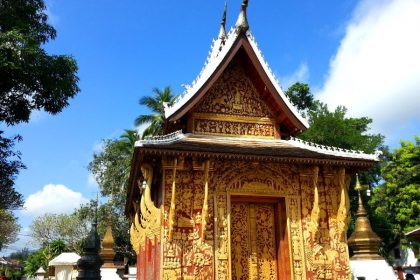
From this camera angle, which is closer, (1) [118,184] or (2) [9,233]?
(1) [118,184]

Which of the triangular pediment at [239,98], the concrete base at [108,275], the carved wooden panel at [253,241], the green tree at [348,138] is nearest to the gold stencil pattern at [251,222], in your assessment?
the carved wooden panel at [253,241]

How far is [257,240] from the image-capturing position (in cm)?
1098

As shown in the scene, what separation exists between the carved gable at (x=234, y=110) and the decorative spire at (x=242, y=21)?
3.52 ft

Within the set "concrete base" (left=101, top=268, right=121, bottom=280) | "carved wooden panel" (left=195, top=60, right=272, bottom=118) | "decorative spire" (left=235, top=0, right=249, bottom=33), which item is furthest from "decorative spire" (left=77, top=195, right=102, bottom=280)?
"decorative spire" (left=235, top=0, right=249, bottom=33)

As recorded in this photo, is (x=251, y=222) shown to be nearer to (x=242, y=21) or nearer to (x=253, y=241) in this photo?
(x=253, y=241)

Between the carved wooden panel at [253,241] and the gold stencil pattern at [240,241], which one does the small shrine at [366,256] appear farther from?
the gold stencil pattern at [240,241]

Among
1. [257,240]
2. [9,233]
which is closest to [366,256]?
[257,240]

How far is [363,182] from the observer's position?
33.4m

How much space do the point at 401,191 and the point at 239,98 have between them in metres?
22.8

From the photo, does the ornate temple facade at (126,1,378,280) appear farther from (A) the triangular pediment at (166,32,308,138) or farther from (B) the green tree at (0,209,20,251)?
(B) the green tree at (0,209,20,251)

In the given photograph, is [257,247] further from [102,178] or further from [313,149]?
[102,178]

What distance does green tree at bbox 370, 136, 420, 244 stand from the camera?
29812 mm

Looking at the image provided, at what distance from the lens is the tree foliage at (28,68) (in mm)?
11344

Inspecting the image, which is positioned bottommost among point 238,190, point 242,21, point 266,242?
point 266,242
